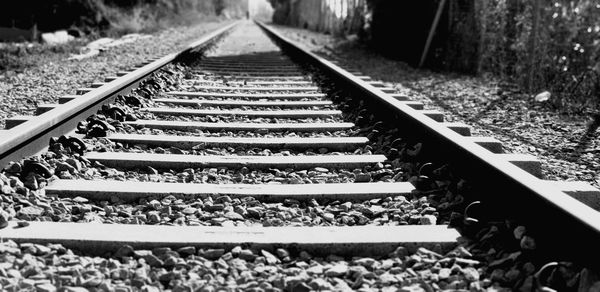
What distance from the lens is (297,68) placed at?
8.51 meters

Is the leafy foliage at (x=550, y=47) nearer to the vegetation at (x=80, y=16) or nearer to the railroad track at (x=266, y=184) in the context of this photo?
the railroad track at (x=266, y=184)

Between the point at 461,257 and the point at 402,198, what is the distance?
65 centimetres

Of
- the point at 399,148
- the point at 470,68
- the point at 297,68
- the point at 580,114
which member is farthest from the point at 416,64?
the point at 399,148

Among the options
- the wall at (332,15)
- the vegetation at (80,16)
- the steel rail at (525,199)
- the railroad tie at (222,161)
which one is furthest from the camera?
the wall at (332,15)

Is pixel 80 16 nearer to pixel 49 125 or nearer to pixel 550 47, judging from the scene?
pixel 550 47

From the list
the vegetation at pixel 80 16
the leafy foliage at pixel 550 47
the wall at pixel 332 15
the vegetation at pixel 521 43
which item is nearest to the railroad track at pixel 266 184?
the vegetation at pixel 521 43

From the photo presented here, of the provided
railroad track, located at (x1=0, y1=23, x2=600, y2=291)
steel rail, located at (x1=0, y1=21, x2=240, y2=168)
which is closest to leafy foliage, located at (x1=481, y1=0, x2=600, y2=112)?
railroad track, located at (x1=0, y1=23, x2=600, y2=291)

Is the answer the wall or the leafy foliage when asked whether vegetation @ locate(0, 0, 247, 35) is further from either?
the leafy foliage

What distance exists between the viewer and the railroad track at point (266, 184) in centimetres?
209

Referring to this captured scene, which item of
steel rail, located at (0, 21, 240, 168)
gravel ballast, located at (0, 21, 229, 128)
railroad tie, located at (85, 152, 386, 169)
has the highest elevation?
steel rail, located at (0, 21, 240, 168)

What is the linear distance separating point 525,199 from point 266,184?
117 centimetres

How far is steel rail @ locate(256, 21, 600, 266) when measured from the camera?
5.87 feet

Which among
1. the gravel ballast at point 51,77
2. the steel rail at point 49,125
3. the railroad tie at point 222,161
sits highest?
the steel rail at point 49,125

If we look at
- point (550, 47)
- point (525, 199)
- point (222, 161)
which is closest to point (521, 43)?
point (550, 47)
